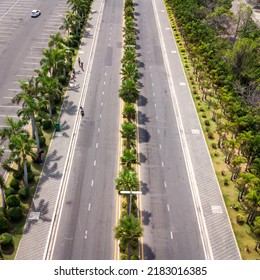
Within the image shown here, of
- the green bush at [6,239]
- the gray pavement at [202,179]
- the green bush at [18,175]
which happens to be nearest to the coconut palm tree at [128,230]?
the gray pavement at [202,179]

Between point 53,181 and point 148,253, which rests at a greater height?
point 53,181

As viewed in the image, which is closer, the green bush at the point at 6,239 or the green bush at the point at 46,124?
the green bush at the point at 6,239

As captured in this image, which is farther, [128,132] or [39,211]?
[128,132]

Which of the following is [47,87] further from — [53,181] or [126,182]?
[126,182]

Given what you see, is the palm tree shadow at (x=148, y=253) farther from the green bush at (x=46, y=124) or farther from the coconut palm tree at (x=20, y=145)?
the green bush at (x=46, y=124)

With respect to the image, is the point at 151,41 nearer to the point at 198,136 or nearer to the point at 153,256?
the point at 198,136

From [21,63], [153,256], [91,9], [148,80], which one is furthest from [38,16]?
[153,256]

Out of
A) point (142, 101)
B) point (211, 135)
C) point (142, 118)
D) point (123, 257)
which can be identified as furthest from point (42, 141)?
point (211, 135)
